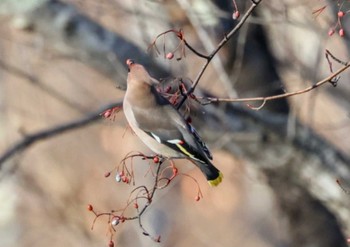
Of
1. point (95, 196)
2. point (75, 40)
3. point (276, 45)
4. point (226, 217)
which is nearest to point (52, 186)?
point (95, 196)

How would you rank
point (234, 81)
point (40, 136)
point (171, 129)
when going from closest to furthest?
point (171, 129)
point (40, 136)
point (234, 81)

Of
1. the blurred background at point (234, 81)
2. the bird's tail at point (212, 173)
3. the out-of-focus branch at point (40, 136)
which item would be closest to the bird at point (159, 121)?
the bird's tail at point (212, 173)

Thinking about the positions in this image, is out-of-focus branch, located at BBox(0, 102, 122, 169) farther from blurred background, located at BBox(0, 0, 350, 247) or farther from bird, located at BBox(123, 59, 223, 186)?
bird, located at BBox(123, 59, 223, 186)

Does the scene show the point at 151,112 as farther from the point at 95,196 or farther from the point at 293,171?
the point at 95,196

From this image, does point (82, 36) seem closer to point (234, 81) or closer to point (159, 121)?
point (234, 81)

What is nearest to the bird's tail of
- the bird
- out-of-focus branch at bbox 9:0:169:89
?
the bird

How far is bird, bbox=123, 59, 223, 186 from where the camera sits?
2625 mm

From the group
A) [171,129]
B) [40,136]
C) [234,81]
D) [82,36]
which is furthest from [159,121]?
[234,81]

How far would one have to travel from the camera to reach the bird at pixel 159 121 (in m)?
2.62

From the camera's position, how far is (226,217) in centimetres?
1019

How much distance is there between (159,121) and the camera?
8.73 feet

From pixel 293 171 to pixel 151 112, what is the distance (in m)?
2.88

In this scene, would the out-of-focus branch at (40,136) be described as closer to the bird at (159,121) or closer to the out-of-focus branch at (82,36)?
the out-of-focus branch at (82,36)

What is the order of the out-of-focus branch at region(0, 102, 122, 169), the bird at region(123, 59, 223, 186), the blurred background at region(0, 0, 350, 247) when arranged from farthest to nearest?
the blurred background at region(0, 0, 350, 247), the out-of-focus branch at region(0, 102, 122, 169), the bird at region(123, 59, 223, 186)
